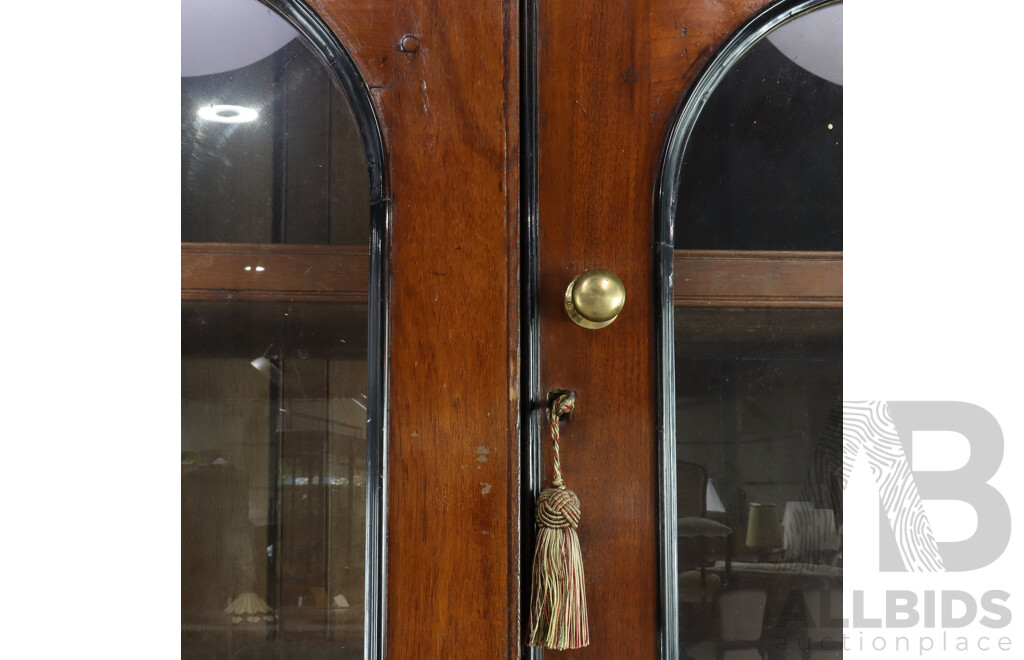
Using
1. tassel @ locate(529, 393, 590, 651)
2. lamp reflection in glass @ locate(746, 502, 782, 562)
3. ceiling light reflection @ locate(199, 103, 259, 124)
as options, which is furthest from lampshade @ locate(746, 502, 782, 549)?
ceiling light reflection @ locate(199, 103, 259, 124)

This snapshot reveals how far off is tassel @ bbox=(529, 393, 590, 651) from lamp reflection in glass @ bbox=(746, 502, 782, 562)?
154 mm

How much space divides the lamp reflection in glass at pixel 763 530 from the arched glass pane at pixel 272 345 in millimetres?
323

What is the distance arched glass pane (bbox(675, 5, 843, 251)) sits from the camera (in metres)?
0.62

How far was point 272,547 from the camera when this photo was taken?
1.89 ft

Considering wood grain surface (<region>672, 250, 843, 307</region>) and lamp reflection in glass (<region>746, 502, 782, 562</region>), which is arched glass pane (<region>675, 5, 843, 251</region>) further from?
lamp reflection in glass (<region>746, 502, 782, 562</region>)

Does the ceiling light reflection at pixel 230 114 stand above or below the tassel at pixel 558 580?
above

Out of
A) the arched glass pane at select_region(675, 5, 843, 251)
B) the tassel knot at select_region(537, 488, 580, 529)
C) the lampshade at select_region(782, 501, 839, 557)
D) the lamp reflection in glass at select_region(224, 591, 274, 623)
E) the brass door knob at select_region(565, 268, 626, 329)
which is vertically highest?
the arched glass pane at select_region(675, 5, 843, 251)

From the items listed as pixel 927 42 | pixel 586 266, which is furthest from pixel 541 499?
pixel 927 42

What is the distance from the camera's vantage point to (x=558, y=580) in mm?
567

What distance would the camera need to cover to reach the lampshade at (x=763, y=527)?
0.62 m

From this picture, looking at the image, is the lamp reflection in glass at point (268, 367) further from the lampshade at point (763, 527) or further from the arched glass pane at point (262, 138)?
the lampshade at point (763, 527)

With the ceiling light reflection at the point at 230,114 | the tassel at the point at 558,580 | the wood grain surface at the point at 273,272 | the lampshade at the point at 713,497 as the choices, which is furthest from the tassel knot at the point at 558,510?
the ceiling light reflection at the point at 230,114

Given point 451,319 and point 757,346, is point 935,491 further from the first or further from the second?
point 451,319

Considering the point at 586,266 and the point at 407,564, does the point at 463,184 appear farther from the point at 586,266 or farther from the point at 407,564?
the point at 407,564
